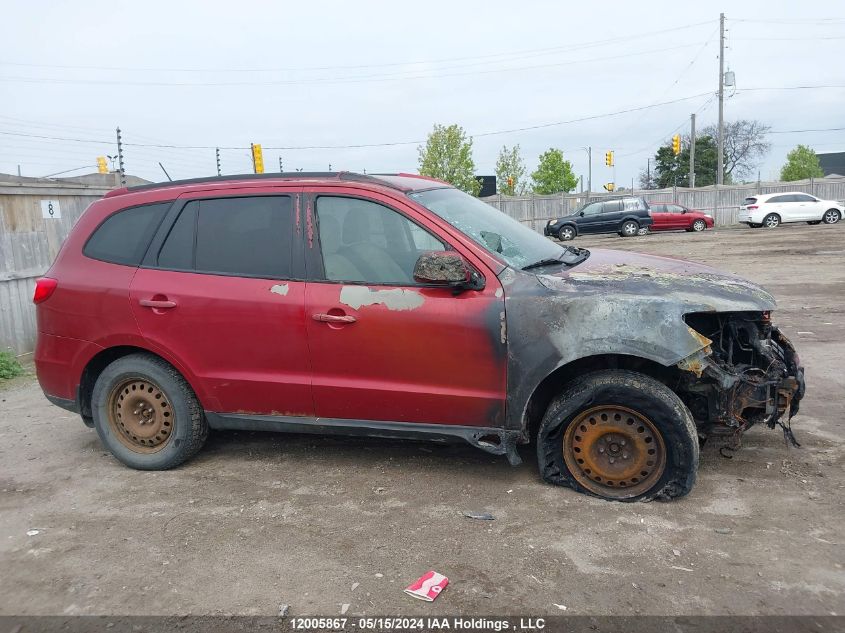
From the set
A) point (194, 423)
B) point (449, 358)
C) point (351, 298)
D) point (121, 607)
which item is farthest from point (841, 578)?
point (194, 423)

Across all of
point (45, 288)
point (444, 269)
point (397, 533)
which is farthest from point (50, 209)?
point (397, 533)

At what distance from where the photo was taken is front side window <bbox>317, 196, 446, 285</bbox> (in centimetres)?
409

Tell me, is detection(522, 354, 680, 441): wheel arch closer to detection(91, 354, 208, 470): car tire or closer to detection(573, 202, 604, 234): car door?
detection(91, 354, 208, 470): car tire

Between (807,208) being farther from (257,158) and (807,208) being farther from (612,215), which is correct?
(257,158)

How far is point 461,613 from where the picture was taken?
9.70 feet

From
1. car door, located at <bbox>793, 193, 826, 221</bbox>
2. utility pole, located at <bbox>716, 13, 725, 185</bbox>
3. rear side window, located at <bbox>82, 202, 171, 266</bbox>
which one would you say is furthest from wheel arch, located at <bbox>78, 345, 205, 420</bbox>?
utility pole, located at <bbox>716, 13, 725, 185</bbox>

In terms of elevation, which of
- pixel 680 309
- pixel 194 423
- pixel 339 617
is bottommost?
pixel 339 617

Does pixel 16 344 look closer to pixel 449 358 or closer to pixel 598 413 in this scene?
pixel 449 358

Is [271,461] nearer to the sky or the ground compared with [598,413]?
nearer to the ground

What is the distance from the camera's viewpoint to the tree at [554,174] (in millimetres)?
57844

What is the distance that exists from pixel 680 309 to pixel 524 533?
1445 mm

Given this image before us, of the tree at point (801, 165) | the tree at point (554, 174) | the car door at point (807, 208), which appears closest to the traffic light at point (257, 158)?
the car door at point (807, 208)

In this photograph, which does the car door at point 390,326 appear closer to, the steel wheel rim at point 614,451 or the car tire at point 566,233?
the steel wheel rim at point 614,451

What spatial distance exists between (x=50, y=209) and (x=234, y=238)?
679cm
